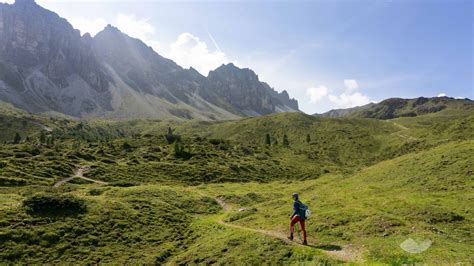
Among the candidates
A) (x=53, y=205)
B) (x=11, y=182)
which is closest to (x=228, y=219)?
(x=53, y=205)

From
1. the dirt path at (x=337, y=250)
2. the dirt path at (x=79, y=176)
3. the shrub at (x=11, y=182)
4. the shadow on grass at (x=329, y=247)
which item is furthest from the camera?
the dirt path at (x=79, y=176)

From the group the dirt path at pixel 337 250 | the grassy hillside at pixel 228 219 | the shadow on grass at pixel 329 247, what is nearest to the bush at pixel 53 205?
the grassy hillside at pixel 228 219

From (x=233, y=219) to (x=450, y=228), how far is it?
20.5 m

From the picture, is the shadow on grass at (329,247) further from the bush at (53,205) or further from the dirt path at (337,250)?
the bush at (53,205)

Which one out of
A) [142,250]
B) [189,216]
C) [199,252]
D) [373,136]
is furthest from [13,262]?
[373,136]

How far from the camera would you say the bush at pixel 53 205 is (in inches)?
1426

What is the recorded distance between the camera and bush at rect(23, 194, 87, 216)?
119ft

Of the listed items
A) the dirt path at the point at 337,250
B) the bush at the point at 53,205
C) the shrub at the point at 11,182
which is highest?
the shrub at the point at 11,182

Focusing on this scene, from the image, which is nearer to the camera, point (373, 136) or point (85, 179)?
point (85, 179)

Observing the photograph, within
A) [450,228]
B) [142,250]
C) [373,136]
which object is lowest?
[142,250]

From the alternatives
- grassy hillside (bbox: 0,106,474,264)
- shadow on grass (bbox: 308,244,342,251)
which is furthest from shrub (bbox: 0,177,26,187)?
shadow on grass (bbox: 308,244,342,251)

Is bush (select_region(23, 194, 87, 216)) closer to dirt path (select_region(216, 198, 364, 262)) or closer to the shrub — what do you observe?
dirt path (select_region(216, 198, 364, 262))

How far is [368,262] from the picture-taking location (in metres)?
21.2

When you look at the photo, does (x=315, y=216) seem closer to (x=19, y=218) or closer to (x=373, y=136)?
(x=19, y=218)
